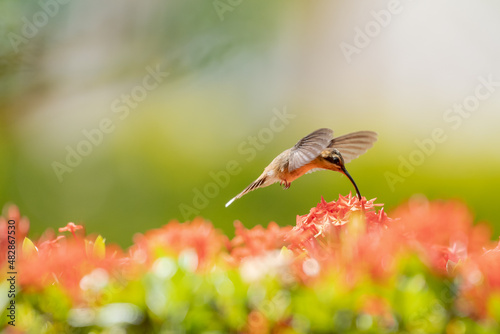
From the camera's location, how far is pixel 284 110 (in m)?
4.87

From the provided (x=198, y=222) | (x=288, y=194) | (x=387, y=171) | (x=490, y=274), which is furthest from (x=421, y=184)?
(x=490, y=274)

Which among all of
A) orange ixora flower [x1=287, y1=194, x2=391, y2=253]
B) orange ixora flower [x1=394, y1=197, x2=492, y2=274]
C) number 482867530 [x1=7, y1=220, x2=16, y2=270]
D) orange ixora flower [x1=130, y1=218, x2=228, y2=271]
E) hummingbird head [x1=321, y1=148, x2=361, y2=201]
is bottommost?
orange ixora flower [x1=394, y1=197, x2=492, y2=274]

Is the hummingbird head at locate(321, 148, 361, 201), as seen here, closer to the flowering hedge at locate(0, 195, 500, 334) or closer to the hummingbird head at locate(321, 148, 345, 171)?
the hummingbird head at locate(321, 148, 345, 171)

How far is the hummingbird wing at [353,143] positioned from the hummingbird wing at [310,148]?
160mm

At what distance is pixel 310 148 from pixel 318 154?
47 millimetres

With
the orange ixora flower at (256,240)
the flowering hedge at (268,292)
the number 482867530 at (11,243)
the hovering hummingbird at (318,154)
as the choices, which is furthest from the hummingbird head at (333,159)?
the number 482867530 at (11,243)

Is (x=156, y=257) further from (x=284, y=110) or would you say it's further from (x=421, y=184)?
(x=284, y=110)

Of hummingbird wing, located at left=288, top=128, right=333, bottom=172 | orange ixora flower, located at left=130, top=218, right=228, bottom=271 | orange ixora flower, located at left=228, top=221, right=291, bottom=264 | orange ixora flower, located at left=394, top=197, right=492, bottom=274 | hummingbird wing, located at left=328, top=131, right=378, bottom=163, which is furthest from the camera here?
hummingbird wing, located at left=328, top=131, right=378, bottom=163

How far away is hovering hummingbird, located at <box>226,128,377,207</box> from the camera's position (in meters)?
1.78

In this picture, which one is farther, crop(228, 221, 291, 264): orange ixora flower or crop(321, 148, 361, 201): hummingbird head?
crop(321, 148, 361, 201): hummingbird head

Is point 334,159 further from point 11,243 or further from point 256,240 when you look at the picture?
point 11,243

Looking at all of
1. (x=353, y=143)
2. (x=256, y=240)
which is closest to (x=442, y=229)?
(x=256, y=240)

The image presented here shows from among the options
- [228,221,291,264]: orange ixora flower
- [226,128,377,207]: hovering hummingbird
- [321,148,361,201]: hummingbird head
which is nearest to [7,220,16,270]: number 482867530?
[228,221,291,264]: orange ixora flower

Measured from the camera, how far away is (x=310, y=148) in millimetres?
1810
